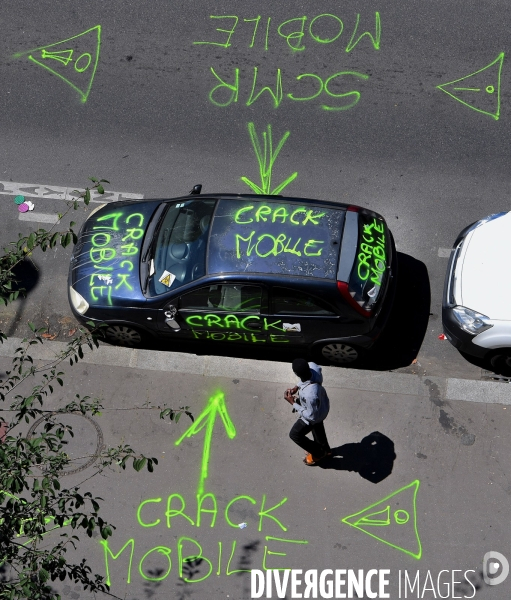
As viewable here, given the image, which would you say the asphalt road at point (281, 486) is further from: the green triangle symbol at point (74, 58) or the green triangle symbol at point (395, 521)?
the green triangle symbol at point (74, 58)

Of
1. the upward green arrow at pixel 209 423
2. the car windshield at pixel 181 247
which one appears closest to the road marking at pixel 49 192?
the car windshield at pixel 181 247

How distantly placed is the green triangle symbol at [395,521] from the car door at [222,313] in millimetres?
2195

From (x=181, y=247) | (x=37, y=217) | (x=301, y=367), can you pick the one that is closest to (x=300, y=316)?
(x=301, y=367)

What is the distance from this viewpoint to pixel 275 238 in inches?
307

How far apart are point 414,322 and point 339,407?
1492 millimetres

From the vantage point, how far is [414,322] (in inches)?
346

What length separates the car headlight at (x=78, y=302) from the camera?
8137 millimetres

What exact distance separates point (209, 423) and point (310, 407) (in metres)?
1.55

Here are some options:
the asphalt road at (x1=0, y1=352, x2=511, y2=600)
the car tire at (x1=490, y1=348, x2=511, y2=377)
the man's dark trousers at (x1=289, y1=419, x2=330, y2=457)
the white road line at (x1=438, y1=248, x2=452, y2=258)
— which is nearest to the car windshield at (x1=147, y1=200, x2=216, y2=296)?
the asphalt road at (x1=0, y1=352, x2=511, y2=600)

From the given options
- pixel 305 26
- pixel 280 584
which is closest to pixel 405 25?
pixel 305 26

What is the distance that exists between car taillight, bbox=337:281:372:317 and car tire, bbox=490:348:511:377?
1.64 metres

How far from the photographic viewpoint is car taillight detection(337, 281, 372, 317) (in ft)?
24.8

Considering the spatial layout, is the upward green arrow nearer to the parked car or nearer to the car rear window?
the car rear window

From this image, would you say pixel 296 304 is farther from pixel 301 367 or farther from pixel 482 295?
pixel 482 295
